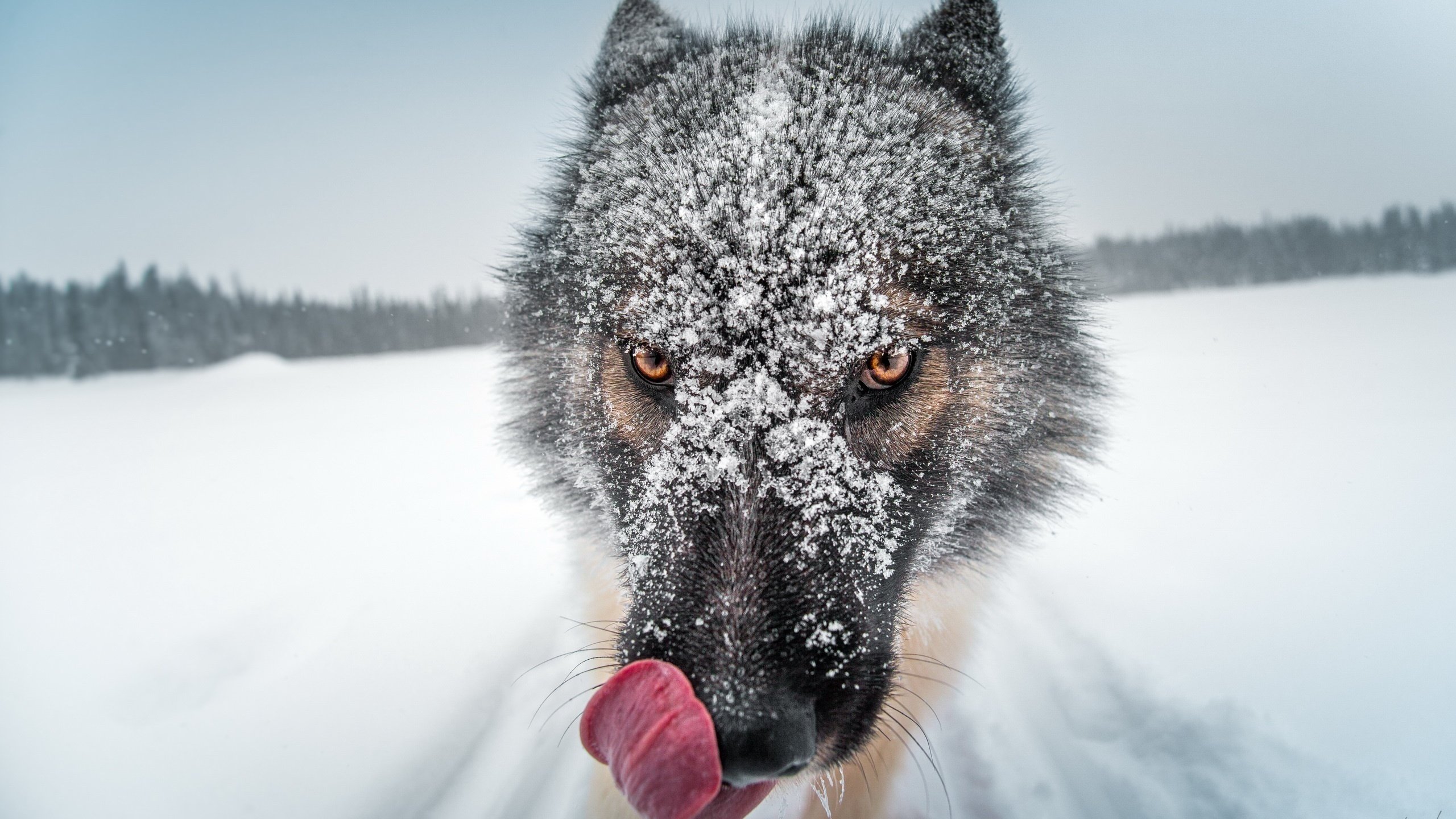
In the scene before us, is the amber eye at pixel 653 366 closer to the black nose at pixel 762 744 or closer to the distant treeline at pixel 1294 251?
the black nose at pixel 762 744

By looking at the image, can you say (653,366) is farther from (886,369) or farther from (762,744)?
(762,744)

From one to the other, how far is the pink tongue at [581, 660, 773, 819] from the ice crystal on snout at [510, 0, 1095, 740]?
2.3 inches

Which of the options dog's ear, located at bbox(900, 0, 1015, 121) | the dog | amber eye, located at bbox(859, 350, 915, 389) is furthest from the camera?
dog's ear, located at bbox(900, 0, 1015, 121)

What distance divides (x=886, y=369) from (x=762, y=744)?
1.08 metres

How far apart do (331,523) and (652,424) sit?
2.88m

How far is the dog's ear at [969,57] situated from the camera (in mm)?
2209

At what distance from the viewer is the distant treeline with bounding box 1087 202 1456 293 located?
322 centimetres

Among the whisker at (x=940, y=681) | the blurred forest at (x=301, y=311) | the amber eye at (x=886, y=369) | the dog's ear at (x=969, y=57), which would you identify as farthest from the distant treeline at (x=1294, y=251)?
the whisker at (x=940, y=681)

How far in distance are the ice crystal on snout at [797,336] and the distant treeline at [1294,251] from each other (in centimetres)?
102

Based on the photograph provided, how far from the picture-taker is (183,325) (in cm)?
389

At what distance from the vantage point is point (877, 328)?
1535mm

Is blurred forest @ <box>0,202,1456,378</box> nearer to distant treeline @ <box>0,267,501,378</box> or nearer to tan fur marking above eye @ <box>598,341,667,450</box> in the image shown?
distant treeline @ <box>0,267,501,378</box>

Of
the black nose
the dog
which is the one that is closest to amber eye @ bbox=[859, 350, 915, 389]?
the dog

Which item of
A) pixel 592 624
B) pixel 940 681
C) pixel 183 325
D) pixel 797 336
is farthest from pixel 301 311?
pixel 940 681
